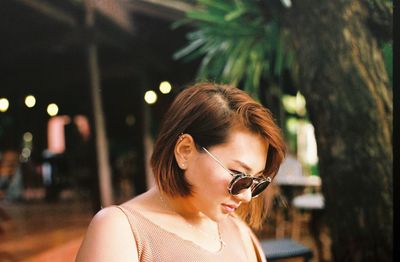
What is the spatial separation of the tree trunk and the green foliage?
54cm

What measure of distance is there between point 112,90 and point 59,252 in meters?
4.68

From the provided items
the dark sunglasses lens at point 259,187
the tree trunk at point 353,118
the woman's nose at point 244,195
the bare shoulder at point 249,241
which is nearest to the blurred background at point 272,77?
the tree trunk at point 353,118

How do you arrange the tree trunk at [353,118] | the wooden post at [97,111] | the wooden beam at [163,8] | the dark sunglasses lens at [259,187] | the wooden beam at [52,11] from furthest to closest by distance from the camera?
the wooden post at [97,111], the wooden beam at [52,11], the wooden beam at [163,8], the tree trunk at [353,118], the dark sunglasses lens at [259,187]

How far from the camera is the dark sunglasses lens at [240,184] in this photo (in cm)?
132

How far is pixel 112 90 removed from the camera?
902 cm

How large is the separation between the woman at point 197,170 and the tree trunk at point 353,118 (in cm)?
169

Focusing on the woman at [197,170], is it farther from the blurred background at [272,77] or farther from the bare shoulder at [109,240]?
the blurred background at [272,77]

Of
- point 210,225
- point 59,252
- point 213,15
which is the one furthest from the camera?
point 59,252

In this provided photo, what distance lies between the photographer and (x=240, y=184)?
1.33 metres

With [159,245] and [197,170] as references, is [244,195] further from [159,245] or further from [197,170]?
[159,245]

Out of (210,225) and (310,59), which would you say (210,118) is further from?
(310,59)

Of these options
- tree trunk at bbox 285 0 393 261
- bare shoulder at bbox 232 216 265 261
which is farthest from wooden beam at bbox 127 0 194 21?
bare shoulder at bbox 232 216 265 261

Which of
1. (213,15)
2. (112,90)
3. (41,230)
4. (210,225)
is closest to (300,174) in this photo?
(213,15)

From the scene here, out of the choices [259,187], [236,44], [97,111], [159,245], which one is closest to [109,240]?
[159,245]
